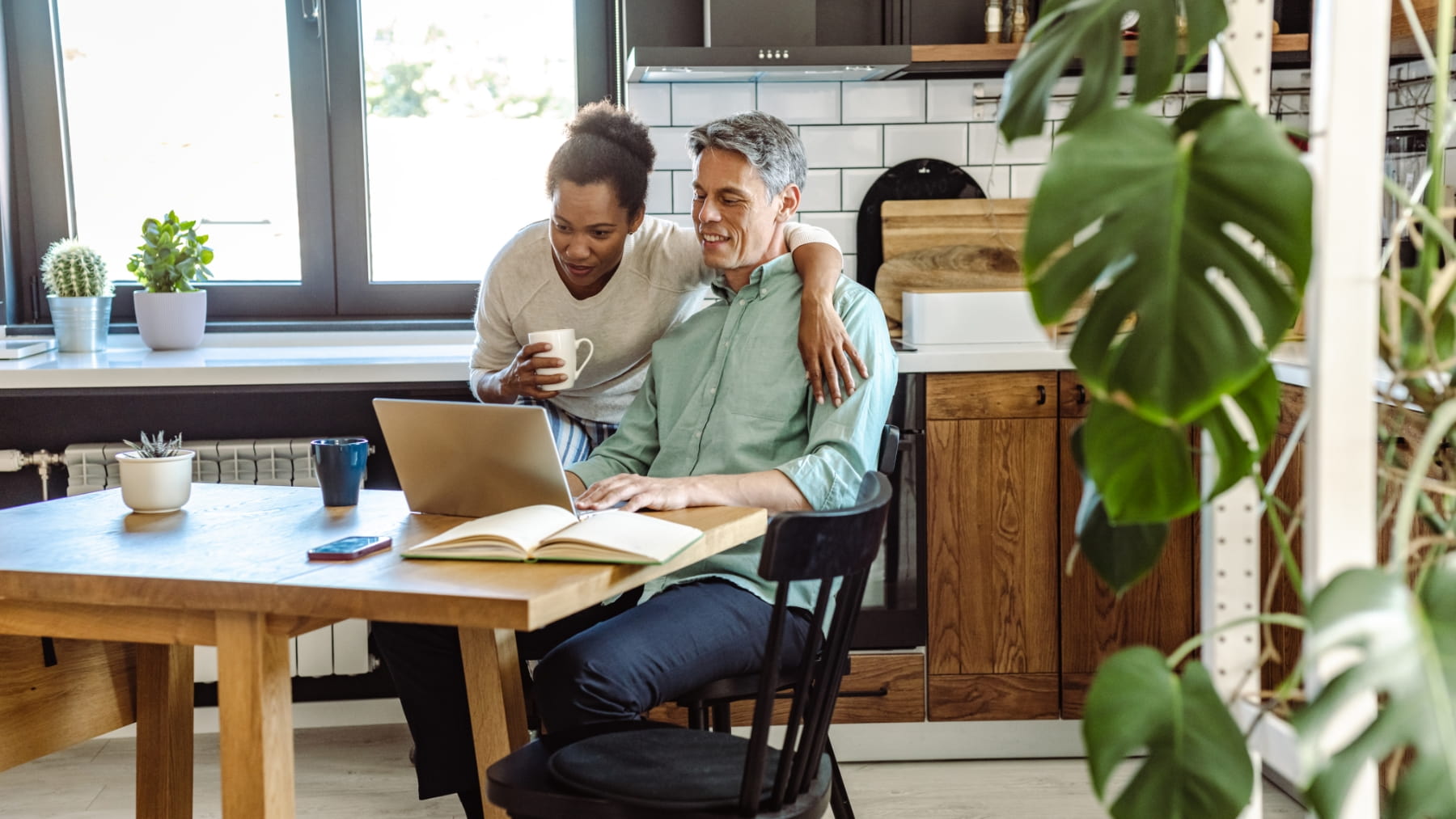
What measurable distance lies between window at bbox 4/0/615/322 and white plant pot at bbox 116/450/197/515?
1.67 m

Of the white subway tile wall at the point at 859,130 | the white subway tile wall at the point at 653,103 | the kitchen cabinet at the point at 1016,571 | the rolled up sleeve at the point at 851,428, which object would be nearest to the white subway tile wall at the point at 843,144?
the white subway tile wall at the point at 859,130

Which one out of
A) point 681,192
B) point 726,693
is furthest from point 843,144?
point 726,693

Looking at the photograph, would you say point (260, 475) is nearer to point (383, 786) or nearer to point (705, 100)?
point (383, 786)

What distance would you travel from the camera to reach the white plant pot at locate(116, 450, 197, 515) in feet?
6.06

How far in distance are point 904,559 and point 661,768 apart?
1.50 metres

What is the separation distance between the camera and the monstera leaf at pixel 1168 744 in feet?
3.29

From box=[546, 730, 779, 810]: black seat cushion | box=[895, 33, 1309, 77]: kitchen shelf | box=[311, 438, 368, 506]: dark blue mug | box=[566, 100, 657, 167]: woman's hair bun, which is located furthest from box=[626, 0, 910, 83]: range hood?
box=[546, 730, 779, 810]: black seat cushion

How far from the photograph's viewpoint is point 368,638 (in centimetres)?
308

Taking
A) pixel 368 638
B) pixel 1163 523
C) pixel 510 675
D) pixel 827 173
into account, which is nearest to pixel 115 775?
pixel 368 638

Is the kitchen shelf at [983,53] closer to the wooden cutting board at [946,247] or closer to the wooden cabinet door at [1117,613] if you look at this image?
the wooden cutting board at [946,247]

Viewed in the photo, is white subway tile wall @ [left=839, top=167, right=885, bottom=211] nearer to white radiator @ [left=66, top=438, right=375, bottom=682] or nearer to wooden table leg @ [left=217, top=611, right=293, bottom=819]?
white radiator @ [left=66, top=438, right=375, bottom=682]

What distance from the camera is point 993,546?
2988mm

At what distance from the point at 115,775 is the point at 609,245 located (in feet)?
5.49

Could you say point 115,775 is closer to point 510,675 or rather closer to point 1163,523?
point 510,675
